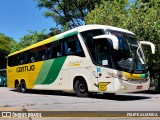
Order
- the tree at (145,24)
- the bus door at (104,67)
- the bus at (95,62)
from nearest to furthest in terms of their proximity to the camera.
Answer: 1. the bus at (95,62)
2. the bus door at (104,67)
3. the tree at (145,24)

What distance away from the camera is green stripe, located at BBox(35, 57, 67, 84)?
1915 centimetres

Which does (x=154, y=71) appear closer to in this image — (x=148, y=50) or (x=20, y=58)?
(x=148, y=50)

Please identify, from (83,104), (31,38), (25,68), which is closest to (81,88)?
(83,104)

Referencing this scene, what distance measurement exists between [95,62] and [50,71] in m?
4.71

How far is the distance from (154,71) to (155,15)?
3.87m

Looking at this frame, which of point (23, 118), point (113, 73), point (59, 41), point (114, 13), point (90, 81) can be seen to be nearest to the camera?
point (23, 118)

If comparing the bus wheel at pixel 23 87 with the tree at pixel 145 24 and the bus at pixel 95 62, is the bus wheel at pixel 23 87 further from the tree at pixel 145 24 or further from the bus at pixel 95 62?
the tree at pixel 145 24

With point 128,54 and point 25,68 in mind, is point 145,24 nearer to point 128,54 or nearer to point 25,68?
point 128,54

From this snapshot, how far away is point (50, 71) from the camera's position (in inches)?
797

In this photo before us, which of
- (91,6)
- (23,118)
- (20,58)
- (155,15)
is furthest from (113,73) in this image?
(91,6)

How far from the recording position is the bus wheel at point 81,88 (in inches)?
677

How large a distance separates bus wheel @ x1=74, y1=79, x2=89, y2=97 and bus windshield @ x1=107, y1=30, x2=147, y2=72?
259cm

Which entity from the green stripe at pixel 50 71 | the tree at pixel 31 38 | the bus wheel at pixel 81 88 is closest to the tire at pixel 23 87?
the green stripe at pixel 50 71

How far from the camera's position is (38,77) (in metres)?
22.0
